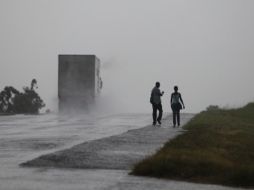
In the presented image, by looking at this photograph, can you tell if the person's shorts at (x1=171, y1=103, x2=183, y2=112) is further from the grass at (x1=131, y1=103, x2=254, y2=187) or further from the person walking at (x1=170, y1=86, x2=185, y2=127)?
the grass at (x1=131, y1=103, x2=254, y2=187)

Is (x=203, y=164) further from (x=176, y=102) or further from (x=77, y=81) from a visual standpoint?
(x=77, y=81)

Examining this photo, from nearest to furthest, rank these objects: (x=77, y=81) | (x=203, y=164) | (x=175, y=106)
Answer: (x=203, y=164) → (x=175, y=106) → (x=77, y=81)

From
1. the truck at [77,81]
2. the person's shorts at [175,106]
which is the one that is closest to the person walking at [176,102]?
the person's shorts at [175,106]

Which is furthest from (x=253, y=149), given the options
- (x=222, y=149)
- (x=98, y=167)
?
(x=98, y=167)

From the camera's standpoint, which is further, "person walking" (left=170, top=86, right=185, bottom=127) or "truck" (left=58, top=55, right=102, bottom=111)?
"truck" (left=58, top=55, right=102, bottom=111)

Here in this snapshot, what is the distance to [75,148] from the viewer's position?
1717cm

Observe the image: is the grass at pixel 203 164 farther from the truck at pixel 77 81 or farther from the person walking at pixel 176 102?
the truck at pixel 77 81

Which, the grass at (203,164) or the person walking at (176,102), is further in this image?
the person walking at (176,102)

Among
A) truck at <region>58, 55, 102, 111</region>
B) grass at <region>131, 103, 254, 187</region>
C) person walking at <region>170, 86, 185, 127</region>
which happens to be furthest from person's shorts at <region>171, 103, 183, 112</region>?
truck at <region>58, 55, 102, 111</region>

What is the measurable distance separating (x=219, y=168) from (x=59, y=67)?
34.2m

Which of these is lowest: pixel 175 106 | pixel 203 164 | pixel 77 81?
pixel 203 164

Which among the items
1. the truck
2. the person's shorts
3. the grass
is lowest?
the grass

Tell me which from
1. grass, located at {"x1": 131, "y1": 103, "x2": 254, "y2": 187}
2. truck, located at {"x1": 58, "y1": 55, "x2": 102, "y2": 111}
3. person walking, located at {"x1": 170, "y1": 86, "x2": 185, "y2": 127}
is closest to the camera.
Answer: grass, located at {"x1": 131, "y1": 103, "x2": 254, "y2": 187}

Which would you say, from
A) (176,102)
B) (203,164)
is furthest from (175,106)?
(203,164)
